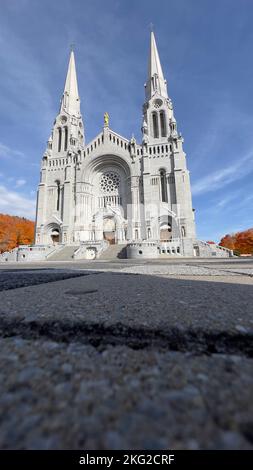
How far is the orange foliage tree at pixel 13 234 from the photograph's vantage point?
2734cm

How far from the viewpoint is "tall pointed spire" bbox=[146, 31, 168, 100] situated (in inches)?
988

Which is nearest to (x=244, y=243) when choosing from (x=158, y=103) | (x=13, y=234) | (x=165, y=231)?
(x=165, y=231)

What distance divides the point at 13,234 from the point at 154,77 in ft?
94.9

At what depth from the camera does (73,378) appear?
368 mm

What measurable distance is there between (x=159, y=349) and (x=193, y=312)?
1.23ft

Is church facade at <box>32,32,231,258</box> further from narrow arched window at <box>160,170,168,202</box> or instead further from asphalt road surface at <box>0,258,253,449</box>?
asphalt road surface at <box>0,258,253,449</box>

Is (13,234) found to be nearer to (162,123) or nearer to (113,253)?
(113,253)

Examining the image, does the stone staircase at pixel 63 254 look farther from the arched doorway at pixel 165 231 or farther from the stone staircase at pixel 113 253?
the arched doorway at pixel 165 231

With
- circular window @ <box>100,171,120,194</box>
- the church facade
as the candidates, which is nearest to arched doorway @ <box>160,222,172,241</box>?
the church facade

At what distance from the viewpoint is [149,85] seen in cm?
2620

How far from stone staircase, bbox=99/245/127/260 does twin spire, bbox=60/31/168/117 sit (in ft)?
66.1
